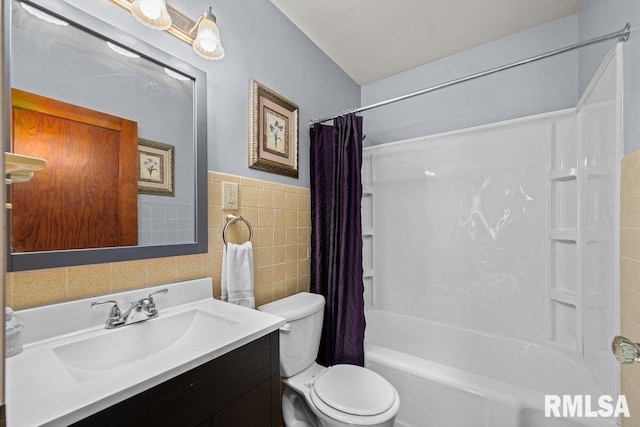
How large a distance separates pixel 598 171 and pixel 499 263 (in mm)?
788

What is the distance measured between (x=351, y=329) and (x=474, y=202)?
1.24 m

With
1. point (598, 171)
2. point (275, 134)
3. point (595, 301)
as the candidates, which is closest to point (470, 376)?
point (595, 301)

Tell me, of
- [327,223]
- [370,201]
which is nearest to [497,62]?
Answer: [370,201]

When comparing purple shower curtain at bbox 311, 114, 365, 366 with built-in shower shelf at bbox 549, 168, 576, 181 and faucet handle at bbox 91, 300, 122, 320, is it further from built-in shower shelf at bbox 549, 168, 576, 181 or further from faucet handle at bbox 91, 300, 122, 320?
built-in shower shelf at bbox 549, 168, 576, 181

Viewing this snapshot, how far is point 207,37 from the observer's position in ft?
3.78

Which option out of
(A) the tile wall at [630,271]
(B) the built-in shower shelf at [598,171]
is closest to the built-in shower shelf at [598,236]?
(A) the tile wall at [630,271]

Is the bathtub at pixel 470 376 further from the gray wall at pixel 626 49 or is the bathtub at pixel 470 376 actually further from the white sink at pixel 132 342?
the gray wall at pixel 626 49

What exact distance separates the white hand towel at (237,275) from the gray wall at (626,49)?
1.61m

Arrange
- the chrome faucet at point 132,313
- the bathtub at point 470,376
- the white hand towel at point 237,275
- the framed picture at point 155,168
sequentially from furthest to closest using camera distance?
the white hand towel at point 237,275
the bathtub at point 470,376
the framed picture at point 155,168
the chrome faucet at point 132,313

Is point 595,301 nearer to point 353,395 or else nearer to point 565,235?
point 565,235

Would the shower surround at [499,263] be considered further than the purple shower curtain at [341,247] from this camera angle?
No

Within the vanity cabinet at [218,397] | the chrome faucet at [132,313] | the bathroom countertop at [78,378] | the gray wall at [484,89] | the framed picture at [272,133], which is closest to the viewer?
the bathroom countertop at [78,378]

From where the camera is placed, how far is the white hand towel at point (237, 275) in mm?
1284

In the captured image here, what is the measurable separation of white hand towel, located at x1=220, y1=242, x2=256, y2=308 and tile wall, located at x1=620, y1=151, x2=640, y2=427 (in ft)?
4.86
